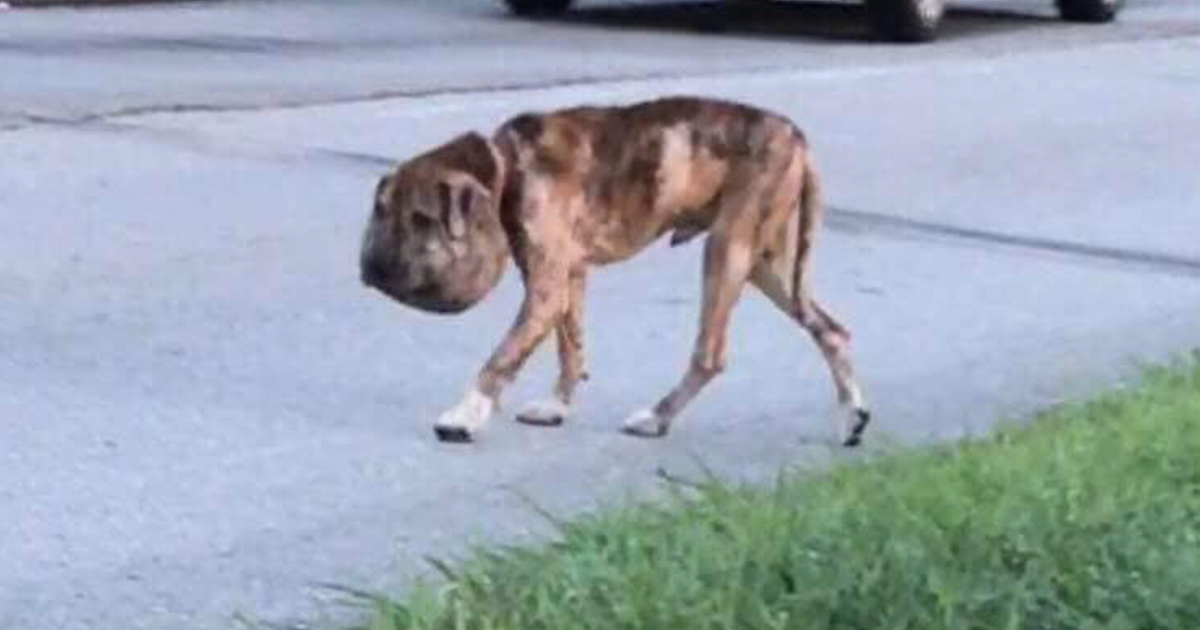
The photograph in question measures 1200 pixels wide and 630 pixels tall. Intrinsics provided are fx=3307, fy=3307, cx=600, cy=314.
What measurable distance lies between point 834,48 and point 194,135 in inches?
255

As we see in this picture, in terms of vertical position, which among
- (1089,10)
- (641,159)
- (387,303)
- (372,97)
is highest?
(641,159)

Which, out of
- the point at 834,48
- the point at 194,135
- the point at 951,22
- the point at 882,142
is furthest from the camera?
the point at 951,22

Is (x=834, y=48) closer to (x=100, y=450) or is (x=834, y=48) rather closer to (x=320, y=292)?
(x=320, y=292)

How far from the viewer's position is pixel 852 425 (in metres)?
7.66

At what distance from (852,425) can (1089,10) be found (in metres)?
14.5

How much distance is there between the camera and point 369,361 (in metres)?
8.49

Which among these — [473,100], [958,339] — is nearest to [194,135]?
[473,100]

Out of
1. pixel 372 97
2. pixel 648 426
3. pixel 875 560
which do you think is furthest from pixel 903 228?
pixel 875 560

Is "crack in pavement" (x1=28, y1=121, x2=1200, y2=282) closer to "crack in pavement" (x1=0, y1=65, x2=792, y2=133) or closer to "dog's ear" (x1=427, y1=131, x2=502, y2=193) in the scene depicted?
"crack in pavement" (x1=0, y1=65, x2=792, y2=133)

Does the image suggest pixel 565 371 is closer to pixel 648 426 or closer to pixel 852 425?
pixel 648 426

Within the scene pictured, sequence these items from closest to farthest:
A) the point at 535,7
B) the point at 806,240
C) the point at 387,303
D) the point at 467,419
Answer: the point at 467,419 < the point at 806,240 < the point at 387,303 < the point at 535,7

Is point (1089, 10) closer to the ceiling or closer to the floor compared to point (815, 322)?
closer to the floor

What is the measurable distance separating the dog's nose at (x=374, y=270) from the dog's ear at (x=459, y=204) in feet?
0.51

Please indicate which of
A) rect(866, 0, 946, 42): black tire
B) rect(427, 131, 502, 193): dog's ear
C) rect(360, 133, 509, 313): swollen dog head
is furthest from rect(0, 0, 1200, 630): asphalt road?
rect(866, 0, 946, 42): black tire
